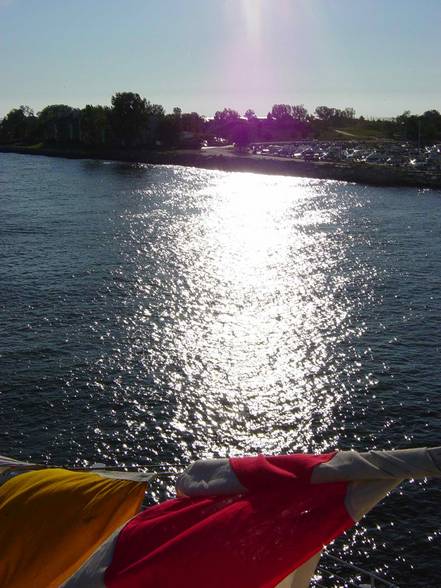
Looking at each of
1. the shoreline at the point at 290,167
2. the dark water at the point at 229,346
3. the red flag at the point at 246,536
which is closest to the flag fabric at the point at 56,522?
the red flag at the point at 246,536

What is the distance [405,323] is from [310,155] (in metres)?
129

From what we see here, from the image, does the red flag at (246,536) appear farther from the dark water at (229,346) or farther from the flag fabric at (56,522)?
the dark water at (229,346)

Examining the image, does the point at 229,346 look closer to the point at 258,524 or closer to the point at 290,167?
the point at 258,524

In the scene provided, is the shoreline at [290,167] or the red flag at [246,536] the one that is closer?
the red flag at [246,536]

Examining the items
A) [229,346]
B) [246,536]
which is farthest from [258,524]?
[229,346]

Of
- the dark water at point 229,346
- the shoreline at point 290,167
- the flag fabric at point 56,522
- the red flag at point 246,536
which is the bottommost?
the dark water at point 229,346

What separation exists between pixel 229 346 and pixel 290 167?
118 meters

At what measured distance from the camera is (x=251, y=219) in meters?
96.0

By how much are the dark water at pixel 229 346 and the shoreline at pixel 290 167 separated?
161 ft

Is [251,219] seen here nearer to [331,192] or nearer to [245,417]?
[331,192]

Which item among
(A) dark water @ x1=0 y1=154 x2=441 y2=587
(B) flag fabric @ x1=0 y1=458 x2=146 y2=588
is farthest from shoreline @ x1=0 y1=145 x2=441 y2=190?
(B) flag fabric @ x1=0 y1=458 x2=146 y2=588

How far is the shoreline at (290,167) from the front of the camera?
136125mm

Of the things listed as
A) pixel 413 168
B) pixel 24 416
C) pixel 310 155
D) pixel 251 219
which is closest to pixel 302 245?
pixel 251 219

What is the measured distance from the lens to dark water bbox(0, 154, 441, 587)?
104ft
